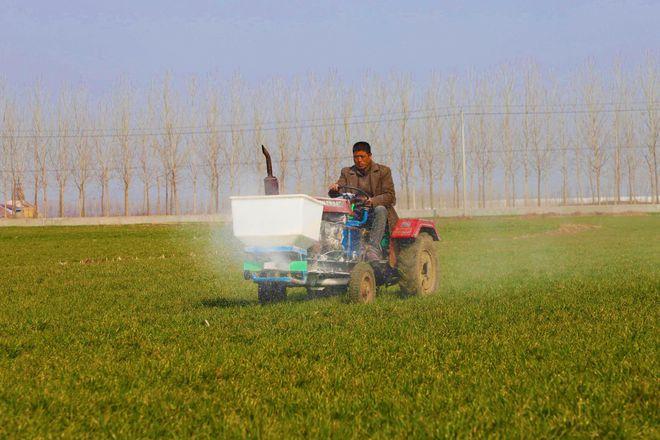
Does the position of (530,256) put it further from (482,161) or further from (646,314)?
(482,161)

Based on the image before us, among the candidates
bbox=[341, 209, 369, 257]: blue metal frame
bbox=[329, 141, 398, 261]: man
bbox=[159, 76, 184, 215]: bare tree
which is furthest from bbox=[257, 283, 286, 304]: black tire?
bbox=[159, 76, 184, 215]: bare tree

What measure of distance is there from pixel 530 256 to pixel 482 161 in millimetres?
48504

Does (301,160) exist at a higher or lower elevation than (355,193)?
higher

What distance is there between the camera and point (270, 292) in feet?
35.1

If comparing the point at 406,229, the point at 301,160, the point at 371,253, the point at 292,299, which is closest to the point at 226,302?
the point at 292,299

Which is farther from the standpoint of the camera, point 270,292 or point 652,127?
point 652,127

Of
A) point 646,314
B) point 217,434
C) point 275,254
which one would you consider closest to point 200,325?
point 275,254

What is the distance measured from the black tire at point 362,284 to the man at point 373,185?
0.27m

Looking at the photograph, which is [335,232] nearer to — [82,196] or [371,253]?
[371,253]

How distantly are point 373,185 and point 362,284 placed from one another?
4.58ft

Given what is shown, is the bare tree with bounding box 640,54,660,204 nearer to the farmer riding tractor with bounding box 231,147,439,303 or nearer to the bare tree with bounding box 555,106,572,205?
the bare tree with bounding box 555,106,572,205

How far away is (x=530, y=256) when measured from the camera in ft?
69.7

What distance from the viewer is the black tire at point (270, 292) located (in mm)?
10633

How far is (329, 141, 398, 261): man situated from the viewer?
33.6ft
